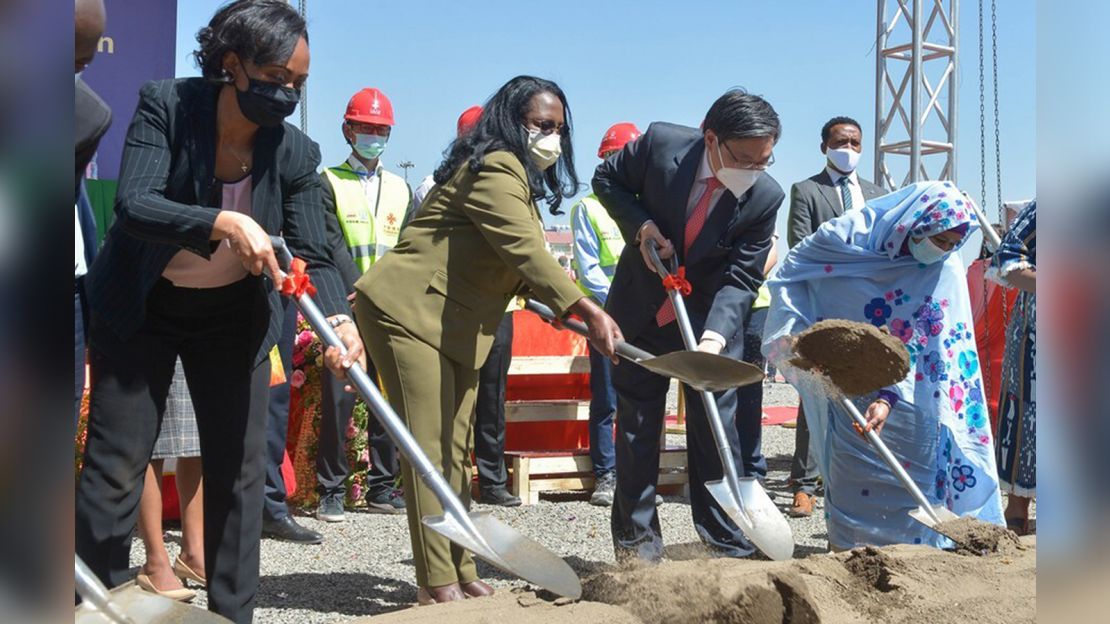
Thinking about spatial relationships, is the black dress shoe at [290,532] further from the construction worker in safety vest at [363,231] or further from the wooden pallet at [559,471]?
the wooden pallet at [559,471]

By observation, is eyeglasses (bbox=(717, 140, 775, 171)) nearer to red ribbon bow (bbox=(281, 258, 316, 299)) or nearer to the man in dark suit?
the man in dark suit

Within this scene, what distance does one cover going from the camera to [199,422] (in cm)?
323

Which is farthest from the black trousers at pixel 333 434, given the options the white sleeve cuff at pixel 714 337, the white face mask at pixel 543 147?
the white face mask at pixel 543 147

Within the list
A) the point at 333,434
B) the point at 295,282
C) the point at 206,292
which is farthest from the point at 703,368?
the point at 333,434

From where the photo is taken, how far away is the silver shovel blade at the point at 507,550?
3.05m

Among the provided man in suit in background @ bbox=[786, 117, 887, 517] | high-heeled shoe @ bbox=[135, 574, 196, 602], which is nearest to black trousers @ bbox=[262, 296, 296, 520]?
high-heeled shoe @ bbox=[135, 574, 196, 602]

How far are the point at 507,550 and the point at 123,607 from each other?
1309 millimetres

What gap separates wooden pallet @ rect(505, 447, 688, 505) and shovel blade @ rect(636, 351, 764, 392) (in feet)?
9.57

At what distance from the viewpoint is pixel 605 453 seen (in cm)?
669

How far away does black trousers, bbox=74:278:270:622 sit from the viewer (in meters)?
3.02

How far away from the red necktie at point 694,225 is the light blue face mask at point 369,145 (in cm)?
237

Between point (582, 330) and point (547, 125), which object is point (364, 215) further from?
point (582, 330)
